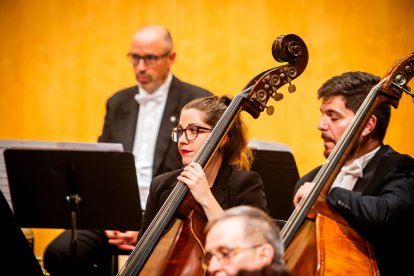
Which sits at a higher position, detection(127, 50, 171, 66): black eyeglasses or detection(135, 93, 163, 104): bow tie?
detection(127, 50, 171, 66): black eyeglasses

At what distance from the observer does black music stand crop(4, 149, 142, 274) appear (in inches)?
143

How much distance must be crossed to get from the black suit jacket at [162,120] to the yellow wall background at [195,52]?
2.53 ft

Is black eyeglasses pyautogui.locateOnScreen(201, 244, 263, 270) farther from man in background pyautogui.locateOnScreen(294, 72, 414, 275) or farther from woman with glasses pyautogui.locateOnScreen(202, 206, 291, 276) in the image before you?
man in background pyautogui.locateOnScreen(294, 72, 414, 275)

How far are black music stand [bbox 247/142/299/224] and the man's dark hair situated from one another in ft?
1.77

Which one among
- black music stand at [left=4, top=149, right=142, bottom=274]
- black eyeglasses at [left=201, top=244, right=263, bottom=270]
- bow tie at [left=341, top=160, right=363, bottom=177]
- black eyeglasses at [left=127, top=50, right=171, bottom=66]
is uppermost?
black eyeglasses at [left=127, top=50, right=171, bottom=66]

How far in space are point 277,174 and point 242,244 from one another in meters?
1.81

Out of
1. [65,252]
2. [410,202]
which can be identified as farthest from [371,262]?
[65,252]

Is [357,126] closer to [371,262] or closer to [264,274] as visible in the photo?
[371,262]

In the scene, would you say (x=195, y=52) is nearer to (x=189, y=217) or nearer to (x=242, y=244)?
(x=189, y=217)

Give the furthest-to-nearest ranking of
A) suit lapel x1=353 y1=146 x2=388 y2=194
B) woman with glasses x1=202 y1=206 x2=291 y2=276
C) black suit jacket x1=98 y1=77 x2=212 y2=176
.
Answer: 1. black suit jacket x1=98 y1=77 x2=212 y2=176
2. suit lapel x1=353 y1=146 x2=388 y2=194
3. woman with glasses x1=202 y1=206 x2=291 y2=276

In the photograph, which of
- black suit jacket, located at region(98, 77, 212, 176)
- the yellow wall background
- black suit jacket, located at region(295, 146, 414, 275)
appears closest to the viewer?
black suit jacket, located at region(295, 146, 414, 275)

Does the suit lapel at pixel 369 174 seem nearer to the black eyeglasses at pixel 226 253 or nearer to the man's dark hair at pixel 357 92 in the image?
the man's dark hair at pixel 357 92

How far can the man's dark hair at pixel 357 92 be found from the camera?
3064mm

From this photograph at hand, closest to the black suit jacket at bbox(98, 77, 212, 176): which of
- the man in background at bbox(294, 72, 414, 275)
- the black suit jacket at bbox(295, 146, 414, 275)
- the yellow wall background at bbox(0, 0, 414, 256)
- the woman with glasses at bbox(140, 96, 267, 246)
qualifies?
the yellow wall background at bbox(0, 0, 414, 256)
